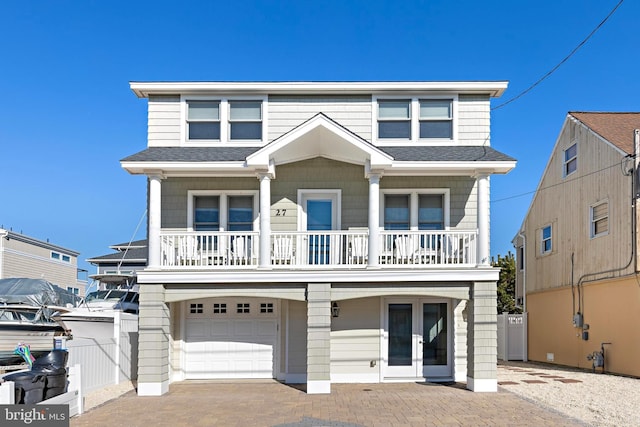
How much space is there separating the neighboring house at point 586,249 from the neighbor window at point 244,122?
9641 mm

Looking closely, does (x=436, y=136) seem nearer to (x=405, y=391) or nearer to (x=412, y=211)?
(x=412, y=211)

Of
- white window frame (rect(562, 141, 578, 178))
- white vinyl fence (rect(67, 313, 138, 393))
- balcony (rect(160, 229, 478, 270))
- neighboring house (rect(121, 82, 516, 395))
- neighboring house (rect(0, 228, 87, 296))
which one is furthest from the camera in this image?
neighboring house (rect(0, 228, 87, 296))

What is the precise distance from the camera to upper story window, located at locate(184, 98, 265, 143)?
1488 cm

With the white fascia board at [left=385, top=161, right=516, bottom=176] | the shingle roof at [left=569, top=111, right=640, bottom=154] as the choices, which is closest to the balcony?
the white fascia board at [left=385, top=161, right=516, bottom=176]

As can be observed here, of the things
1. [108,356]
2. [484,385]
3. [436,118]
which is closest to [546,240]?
[436,118]

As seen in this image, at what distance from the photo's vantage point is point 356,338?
14.6 m

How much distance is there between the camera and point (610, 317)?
1658cm

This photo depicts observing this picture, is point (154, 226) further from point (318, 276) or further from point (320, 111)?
point (320, 111)

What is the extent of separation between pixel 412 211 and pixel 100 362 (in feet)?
26.2

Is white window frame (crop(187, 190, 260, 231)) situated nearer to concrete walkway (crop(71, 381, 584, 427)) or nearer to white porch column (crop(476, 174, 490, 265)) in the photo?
concrete walkway (crop(71, 381, 584, 427))

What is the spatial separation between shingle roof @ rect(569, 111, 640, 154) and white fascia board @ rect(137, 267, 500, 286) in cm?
633

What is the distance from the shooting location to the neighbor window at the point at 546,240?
818 inches

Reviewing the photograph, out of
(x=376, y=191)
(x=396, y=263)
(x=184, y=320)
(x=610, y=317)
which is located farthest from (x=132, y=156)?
(x=610, y=317)

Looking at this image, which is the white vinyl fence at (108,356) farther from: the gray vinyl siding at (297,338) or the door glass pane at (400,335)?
the door glass pane at (400,335)
